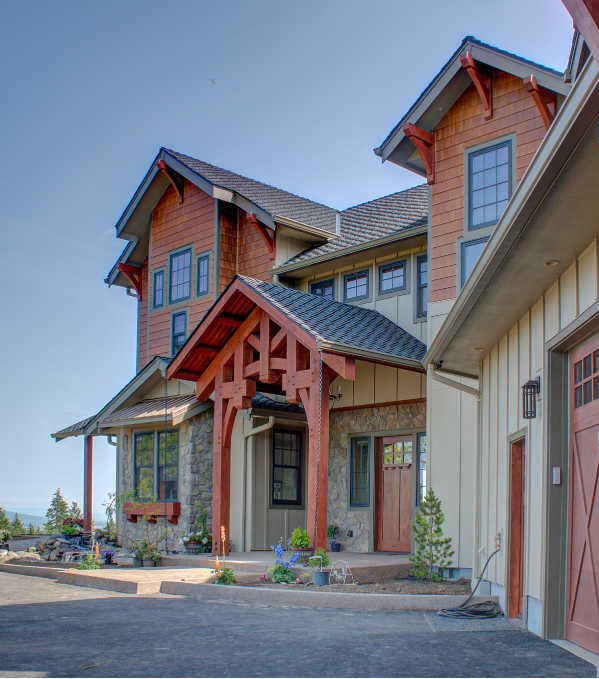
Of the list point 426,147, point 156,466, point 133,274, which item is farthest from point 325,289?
point 133,274

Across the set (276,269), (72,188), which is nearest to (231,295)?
(276,269)

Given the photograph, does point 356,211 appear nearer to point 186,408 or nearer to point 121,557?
point 186,408

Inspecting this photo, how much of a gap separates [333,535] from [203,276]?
6291 millimetres

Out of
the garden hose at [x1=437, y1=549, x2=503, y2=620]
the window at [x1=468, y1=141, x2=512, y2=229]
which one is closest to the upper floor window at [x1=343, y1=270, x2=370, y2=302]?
the window at [x1=468, y1=141, x2=512, y2=229]

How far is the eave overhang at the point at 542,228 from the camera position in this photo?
3.91 meters

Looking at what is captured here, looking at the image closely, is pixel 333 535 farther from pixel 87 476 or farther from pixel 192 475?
pixel 87 476

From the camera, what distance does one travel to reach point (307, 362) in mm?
12141

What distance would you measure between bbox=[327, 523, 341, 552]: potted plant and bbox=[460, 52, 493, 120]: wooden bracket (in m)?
8.02

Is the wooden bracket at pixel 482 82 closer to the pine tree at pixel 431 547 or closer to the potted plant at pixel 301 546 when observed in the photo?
the pine tree at pixel 431 547

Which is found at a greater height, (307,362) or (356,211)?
(356,211)

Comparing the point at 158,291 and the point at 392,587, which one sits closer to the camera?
the point at 392,587

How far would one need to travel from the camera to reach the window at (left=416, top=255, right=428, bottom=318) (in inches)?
531

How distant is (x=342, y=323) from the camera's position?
492 inches

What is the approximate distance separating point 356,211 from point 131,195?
546cm
